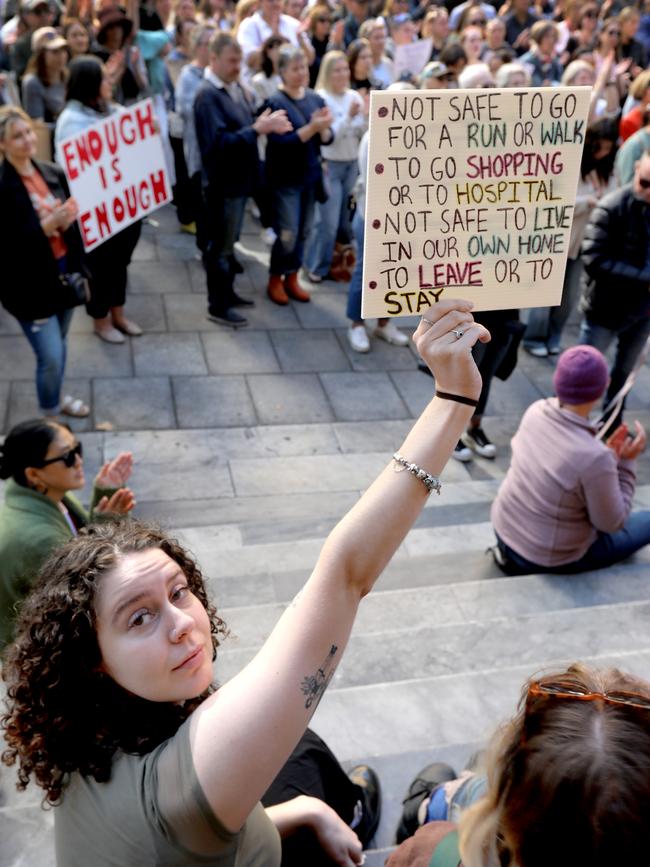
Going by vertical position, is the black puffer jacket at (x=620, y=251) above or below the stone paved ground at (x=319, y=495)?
above

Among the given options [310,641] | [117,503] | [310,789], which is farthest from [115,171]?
[310,641]

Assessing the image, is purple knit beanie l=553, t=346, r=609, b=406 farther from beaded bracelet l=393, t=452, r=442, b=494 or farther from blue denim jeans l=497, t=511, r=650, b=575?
beaded bracelet l=393, t=452, r=442, b=494

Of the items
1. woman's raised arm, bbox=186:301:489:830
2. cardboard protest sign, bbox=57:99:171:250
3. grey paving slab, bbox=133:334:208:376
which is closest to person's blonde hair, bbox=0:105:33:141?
cardboard protest sign, bbox=57:99:171:250

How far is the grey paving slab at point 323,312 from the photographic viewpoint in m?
7.39

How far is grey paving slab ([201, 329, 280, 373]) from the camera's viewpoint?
21.9 feet

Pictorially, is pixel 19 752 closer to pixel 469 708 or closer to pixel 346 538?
pixel 346 538

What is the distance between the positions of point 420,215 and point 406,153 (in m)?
0.13

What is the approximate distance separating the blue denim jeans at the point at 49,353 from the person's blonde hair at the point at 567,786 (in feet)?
14.5

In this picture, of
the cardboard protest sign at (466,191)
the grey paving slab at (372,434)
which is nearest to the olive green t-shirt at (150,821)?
the cardboard protest sign at (466,191)

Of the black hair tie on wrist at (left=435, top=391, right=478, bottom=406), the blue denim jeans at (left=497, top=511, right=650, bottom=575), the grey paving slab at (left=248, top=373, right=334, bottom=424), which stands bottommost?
the grey paving slab at (left=248, top=373, right=334, bottom=424)

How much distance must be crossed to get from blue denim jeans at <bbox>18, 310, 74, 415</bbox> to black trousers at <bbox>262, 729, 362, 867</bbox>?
11.7 ft

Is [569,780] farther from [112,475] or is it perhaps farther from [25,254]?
[25,254]

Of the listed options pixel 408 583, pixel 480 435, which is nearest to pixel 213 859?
pixel 408 583

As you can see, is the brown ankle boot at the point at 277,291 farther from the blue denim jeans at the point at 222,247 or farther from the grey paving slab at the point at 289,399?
the grey paving slab at the point at 289,399
